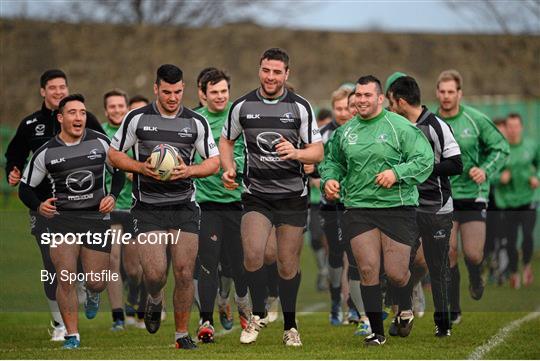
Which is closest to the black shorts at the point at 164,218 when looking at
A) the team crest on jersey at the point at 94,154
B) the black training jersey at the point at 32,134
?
the team crest on jersey at the point at 94,154

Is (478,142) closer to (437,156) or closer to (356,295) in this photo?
(437,156)

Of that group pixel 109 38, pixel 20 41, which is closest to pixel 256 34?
pixel 109 38

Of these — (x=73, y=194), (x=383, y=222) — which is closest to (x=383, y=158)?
(x=383, y=222)

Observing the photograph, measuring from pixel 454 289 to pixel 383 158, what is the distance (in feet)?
8.02

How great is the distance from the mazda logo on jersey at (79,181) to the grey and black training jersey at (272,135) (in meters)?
1.48

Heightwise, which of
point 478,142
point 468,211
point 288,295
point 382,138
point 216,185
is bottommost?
point 288,295

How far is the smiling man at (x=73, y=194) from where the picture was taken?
12.4 meters

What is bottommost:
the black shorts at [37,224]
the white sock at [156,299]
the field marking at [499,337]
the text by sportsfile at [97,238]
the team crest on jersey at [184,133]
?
the field marking at [499,337]

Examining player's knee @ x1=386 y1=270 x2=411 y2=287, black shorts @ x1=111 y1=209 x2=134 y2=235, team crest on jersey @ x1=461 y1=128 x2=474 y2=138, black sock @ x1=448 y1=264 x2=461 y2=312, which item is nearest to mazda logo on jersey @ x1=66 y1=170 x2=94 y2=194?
black shorts @ x1=111 y1=209 x2=134 y2=235

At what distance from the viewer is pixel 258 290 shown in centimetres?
1256

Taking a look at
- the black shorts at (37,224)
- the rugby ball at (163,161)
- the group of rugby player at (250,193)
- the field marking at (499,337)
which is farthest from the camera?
the black shorts at (37,224)

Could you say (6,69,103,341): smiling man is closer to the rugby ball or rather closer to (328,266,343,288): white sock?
the rugby ball

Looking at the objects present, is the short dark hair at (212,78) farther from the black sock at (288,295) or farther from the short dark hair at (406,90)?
the black sock at (288,295)

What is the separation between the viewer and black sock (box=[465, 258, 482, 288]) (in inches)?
565
